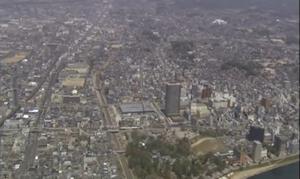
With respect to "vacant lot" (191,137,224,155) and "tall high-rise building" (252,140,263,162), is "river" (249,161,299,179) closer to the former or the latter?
"tall high-rise building" (252,140,263,162)

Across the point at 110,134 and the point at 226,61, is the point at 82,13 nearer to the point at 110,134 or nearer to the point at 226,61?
the point at 226,61

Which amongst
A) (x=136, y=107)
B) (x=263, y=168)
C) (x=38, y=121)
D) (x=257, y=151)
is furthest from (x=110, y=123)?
(x=263, y=168)

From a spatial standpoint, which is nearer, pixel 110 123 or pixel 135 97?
pixel 110 123

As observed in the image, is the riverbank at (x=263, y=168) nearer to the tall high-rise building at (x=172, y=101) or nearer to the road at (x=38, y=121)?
the tall high-rise building at (x=172, y=101)

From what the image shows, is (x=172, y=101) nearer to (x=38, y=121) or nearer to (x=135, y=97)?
(x=135, y=97)

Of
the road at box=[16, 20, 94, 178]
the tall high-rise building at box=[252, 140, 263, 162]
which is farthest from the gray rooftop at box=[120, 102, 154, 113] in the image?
the tall high-rise building at box=[252, 140, 263, 162]

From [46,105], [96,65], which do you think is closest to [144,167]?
[46,105]
